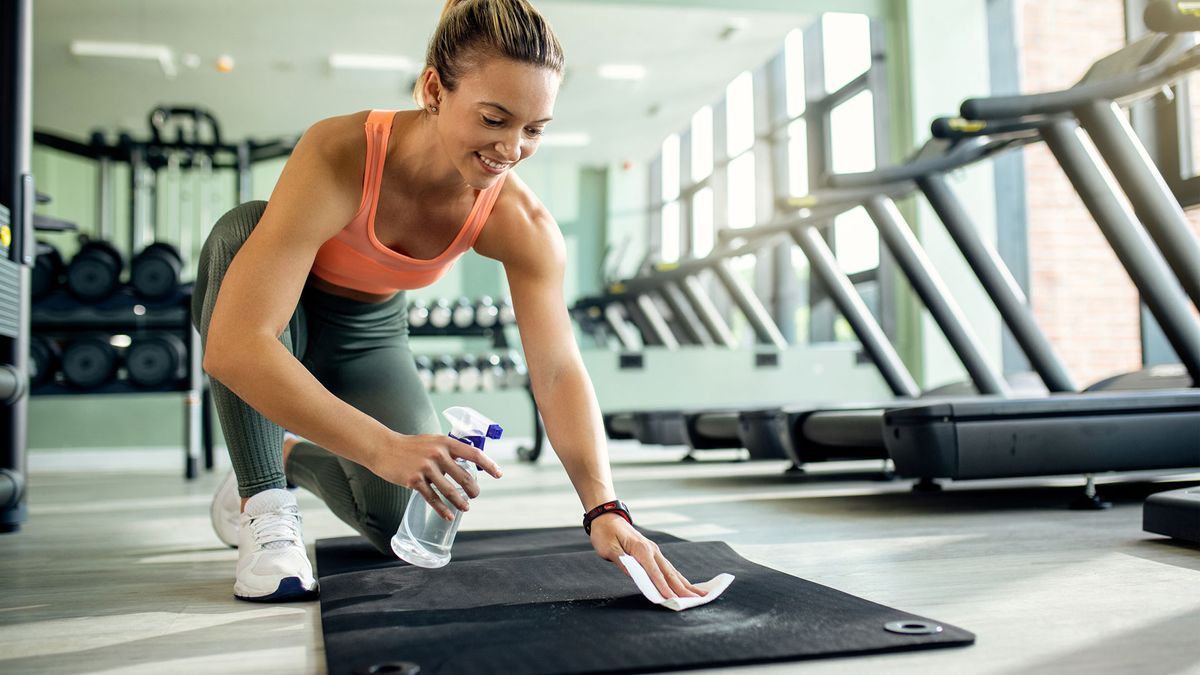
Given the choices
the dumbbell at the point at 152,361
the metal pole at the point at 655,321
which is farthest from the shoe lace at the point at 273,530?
the metal pole at the point at 655,321

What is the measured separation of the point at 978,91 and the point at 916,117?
38 centimetres

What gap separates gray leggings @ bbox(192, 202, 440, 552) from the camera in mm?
1557

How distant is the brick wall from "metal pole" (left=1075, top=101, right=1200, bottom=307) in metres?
2.27

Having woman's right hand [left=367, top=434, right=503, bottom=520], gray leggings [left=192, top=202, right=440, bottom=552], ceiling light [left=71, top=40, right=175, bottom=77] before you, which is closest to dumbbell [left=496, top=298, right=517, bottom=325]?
ceiling light [left=71, top=40, right=175, bottom=77]

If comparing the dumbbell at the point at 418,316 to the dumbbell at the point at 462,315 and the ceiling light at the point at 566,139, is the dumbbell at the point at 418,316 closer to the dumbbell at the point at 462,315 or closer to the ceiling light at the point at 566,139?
the dumbbell at the point at 462,315

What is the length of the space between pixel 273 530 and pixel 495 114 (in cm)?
71

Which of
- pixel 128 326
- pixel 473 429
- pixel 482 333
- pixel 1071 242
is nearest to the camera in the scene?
pixel 473 429

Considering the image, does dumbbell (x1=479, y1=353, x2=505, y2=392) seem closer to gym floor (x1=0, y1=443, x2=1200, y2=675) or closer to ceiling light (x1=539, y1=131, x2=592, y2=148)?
gym floor (x1=0, y1=443, x2=1200, y2=675)

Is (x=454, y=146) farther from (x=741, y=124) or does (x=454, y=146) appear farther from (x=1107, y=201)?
(x=741, y=124)

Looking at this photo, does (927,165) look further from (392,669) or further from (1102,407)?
(392,669)

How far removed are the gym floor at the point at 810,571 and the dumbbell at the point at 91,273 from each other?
1.12 metres

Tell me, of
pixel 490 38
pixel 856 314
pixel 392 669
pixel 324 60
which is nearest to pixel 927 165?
pixel 856 314

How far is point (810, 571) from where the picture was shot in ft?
5.41

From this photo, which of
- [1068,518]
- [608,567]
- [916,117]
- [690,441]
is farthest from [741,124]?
[608,567]
